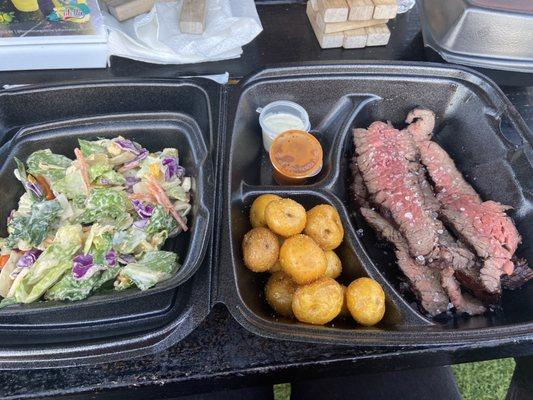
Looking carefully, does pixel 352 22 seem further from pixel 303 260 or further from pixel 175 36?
pixel 303 260

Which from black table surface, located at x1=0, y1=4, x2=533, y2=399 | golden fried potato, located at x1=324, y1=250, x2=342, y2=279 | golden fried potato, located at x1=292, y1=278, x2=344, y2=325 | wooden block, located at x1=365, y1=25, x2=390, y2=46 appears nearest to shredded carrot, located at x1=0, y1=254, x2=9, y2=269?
black table surface, located at x1=0, y1=4, x2=533, y2=399

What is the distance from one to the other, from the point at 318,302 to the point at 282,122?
1.04 metres

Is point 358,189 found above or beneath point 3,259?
beneath

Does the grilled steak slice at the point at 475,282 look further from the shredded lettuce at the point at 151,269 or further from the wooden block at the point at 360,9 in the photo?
the wooden block at the point at 360,9

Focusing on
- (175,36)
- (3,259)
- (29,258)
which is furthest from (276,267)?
(175,36)

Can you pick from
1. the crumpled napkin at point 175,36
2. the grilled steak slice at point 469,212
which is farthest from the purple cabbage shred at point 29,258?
the grilled steak slice at point 469,212

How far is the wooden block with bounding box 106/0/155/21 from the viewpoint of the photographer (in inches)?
92.4

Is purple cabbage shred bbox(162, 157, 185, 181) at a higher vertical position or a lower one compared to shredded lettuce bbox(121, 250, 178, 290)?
higher

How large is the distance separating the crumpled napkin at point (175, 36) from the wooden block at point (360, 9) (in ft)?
1.79

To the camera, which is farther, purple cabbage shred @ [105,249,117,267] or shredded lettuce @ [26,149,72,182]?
shredded lettuce @ [26,149,72,182]

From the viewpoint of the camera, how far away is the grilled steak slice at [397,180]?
70.2 inches

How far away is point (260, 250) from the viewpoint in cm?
154

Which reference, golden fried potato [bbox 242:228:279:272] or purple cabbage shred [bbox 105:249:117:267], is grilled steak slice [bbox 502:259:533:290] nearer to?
golden fried potato [bbox 242:228:279:272]

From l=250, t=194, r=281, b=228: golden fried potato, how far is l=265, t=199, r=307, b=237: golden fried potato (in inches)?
3.8
